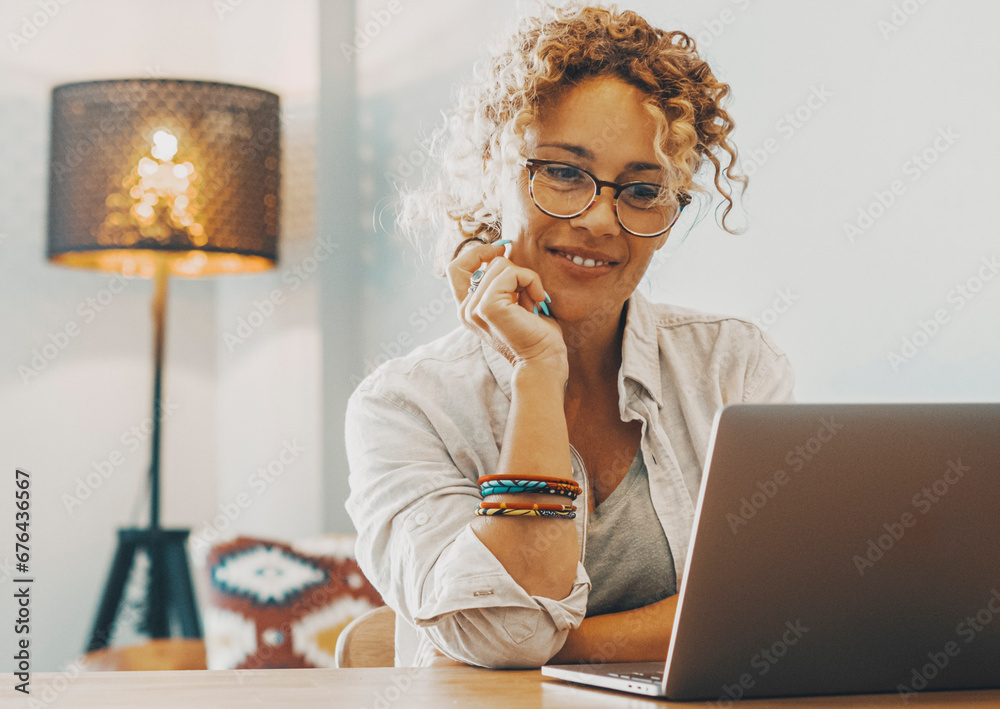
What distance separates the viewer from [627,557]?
1.14 m

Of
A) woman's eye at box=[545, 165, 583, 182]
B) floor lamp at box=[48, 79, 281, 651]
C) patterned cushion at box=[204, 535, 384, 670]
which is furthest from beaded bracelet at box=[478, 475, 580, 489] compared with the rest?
floor lamp at box=[48, 79, 281, 651]

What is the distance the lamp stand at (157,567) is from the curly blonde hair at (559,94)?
1.52 metres

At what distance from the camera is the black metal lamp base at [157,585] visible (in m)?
2.58

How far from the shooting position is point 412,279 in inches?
102

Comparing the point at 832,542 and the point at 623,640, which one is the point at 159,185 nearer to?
the point at 623,640

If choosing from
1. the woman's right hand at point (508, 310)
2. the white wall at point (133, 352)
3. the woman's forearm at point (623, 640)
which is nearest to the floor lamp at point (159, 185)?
the white wall at point (133, 352)

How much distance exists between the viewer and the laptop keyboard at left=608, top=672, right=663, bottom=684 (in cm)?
68

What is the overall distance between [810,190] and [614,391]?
1.75 ft

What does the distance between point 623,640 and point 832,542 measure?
1.31ft

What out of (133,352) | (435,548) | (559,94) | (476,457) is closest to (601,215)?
(559,94)

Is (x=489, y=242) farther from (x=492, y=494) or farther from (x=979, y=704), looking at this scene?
(x=979, y=704)

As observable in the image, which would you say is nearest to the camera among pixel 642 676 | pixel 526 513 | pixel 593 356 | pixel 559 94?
pixel 642 676

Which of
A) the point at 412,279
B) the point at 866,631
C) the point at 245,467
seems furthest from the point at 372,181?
the point at 866,631

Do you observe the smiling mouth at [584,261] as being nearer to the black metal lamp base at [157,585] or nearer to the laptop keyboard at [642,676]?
the laptop keyboard at [642,676]
